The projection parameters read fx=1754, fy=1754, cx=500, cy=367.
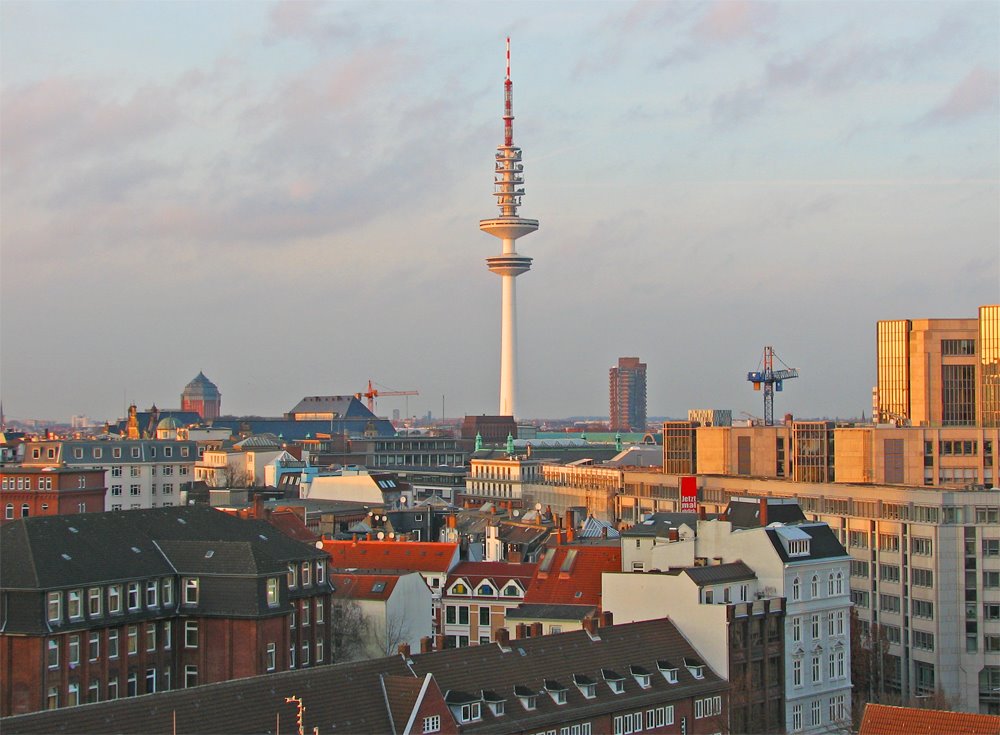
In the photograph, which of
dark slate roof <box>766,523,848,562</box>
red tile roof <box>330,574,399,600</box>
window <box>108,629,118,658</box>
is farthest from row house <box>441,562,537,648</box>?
window <box>108,629,118,658</box>

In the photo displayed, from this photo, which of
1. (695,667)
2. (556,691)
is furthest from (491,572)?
(556,691)

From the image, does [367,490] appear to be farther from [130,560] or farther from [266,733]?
[266,733]

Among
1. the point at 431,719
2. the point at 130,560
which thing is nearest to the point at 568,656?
the point at 431,719

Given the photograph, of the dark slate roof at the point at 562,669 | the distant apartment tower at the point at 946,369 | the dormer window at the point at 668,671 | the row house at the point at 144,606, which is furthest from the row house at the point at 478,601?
the distant apartment tower at the point at 946,369

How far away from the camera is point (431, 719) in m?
64.5

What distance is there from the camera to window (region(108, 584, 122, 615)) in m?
80.3

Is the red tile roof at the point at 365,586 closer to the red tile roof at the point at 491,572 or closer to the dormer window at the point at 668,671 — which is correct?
the red tile roof at the point at 491,572

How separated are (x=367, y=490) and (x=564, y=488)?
79.0 feet

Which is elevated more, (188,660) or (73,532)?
(73,532)

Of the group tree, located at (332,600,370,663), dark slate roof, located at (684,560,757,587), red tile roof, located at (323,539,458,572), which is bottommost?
tree, located at (332,600,370,663)

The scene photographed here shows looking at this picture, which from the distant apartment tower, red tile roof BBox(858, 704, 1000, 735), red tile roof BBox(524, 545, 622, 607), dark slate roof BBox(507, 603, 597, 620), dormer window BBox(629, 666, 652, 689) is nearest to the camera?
red tile roof BBox(858, 704, 1000, 735)

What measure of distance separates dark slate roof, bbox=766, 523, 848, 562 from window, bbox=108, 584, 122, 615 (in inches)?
1260

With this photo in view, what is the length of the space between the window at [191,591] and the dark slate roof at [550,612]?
1975 centimetres

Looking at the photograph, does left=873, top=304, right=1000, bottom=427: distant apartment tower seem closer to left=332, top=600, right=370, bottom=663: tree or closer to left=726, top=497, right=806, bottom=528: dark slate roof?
left=726, top=497, right=806, bottom=528: dark slate roof
